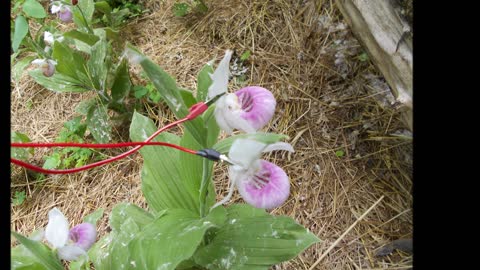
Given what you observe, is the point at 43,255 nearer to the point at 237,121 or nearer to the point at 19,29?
the point at 237,121

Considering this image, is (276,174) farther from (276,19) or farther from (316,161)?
(276,19)

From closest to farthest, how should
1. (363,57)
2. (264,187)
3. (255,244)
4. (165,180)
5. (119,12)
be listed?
1. (264,187)
2. (255,244)
3. (165,180)
4. (363,57)
5. (119,12)

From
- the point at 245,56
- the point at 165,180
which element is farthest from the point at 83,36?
the point at 165,180

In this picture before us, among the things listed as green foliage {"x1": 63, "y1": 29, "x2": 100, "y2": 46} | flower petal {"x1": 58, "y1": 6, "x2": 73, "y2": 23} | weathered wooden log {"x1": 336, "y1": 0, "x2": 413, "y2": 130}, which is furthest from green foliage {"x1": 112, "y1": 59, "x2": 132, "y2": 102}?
weathered wooden log {"x1": 336, "y1": 0, "x2": 413, "y2": 130}

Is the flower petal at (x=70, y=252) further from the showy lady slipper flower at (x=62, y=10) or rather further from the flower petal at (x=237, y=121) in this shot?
the showy lady slipper flower at (x=62, y=10)

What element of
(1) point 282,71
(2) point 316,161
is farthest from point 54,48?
(2) point 316,161

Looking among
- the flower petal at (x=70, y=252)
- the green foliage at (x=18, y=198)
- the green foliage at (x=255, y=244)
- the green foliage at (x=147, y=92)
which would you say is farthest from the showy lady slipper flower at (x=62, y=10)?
the green foliage at (x=255, y=244)
